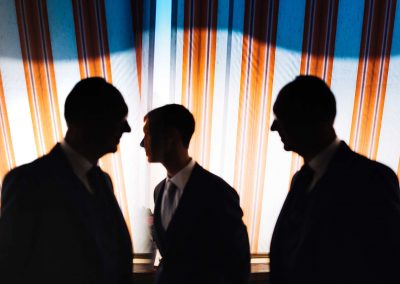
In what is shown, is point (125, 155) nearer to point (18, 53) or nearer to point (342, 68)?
point (18, 53)

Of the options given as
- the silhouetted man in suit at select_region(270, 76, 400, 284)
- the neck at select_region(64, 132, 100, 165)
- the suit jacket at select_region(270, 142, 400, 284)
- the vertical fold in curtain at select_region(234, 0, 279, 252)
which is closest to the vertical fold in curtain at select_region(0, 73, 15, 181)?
the neck at select_region(64, 132, 100, 165)

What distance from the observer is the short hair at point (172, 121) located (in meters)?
1.16

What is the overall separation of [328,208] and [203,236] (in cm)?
42

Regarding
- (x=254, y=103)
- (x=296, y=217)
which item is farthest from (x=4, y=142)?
(x=296, y=217)

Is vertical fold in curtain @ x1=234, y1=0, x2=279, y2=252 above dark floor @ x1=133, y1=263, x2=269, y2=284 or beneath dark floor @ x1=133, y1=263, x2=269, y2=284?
above

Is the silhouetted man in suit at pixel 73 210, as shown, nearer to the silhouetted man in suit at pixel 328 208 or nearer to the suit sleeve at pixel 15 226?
the suit sleeve at pixel 15 226

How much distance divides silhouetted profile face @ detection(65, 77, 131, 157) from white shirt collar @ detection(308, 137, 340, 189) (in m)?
0.62

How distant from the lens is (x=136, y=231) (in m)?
1.70

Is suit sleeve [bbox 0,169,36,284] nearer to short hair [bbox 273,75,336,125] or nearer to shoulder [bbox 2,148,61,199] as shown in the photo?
shoulder [bbox 2,148,61,199]

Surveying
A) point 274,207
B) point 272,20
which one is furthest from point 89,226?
point 272,20

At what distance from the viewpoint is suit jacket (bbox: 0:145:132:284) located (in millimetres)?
831

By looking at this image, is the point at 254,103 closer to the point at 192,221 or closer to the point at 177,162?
the point at 177,162

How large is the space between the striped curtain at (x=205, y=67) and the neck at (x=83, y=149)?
52 centimetres

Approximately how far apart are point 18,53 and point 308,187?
1.29m
